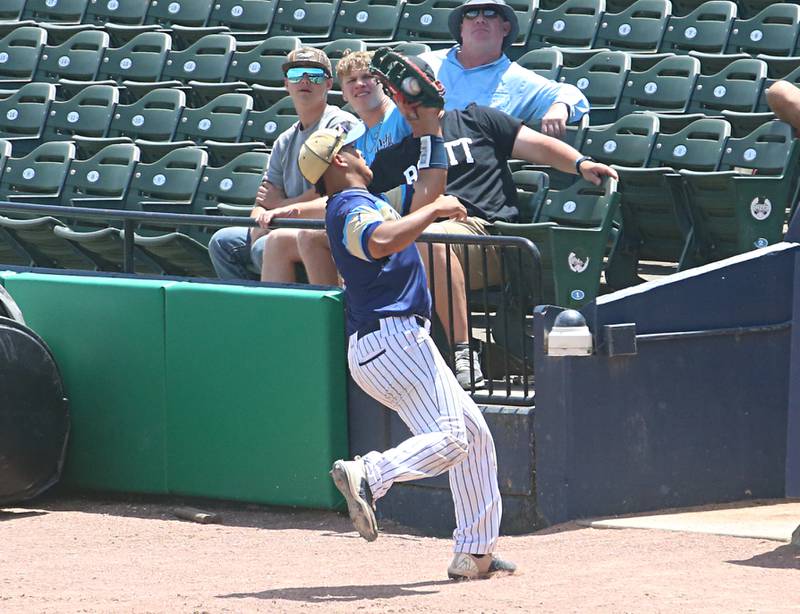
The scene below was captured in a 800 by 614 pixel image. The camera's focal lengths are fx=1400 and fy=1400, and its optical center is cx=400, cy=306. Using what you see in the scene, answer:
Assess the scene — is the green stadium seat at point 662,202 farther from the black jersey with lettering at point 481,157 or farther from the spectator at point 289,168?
the spectator at point 289,168

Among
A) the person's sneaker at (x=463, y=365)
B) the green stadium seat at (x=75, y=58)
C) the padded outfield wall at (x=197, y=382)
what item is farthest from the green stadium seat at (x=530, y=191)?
the green stadium seat at (x=75, y=58)

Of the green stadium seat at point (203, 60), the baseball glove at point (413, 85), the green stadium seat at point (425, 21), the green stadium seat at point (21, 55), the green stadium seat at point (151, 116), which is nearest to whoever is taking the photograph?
the baseball glove at point (413, 85)

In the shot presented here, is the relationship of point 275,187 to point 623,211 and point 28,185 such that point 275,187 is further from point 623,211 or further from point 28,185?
point 28,185

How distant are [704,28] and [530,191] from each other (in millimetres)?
3072

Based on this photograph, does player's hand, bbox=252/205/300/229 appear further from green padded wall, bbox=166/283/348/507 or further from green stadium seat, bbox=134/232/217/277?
green stadium seat, bbox=134/232/217/277

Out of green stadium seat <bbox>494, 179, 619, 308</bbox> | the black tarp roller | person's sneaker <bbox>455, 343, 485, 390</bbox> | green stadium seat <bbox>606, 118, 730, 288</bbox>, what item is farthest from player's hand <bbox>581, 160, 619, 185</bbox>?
the black tarp roller

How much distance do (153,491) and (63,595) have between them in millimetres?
1968

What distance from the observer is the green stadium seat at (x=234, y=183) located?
8633 millimetres

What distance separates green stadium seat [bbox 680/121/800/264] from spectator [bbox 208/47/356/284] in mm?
1964

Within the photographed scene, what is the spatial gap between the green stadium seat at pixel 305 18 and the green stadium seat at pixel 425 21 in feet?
2.28

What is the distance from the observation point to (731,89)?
29.2 ft

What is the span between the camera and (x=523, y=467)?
5941mm

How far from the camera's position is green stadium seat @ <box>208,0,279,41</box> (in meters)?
Answer: 12.1

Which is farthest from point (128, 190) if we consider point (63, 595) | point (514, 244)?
point (63, 595)
